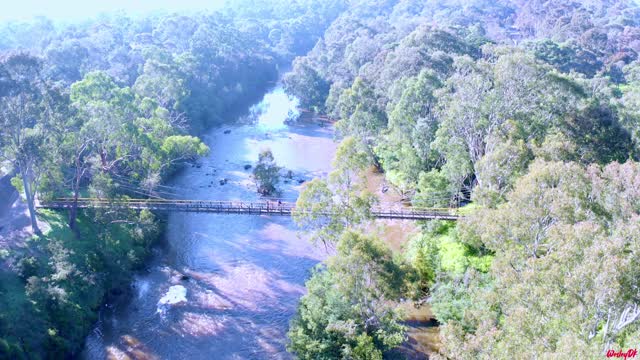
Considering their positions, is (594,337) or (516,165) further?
(516,165)

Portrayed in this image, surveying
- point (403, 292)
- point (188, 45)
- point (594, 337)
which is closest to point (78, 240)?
point (403, 292)

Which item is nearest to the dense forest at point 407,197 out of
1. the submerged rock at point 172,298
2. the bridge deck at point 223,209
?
the bridge deck at point 223,209

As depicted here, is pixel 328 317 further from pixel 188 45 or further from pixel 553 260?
pixel 188 45

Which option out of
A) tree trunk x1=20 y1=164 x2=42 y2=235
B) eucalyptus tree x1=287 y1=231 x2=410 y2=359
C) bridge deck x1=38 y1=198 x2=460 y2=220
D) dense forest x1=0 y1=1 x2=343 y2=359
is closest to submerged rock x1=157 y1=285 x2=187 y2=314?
dense forest x1=0 y1=1 x2=343 y2=359

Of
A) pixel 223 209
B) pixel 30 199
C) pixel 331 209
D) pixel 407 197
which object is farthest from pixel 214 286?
pixel 407 197

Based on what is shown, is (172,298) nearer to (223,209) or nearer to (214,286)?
(214,286)

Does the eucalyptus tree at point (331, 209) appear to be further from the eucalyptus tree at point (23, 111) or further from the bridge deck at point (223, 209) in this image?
the eucalyptus tree at point (23, 111)
